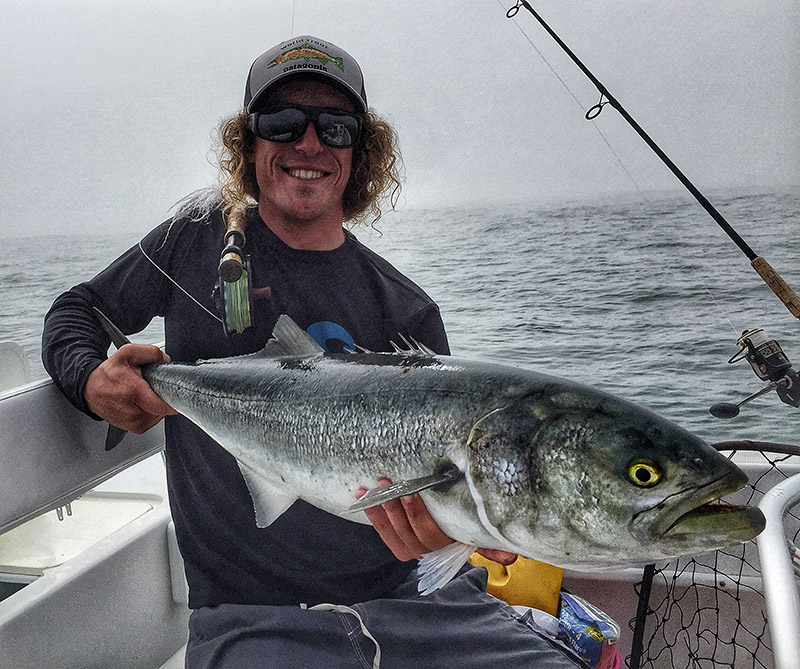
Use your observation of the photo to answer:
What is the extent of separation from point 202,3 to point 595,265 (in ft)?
10.0

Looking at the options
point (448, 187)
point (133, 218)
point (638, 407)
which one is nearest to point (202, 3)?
point (133, 218)

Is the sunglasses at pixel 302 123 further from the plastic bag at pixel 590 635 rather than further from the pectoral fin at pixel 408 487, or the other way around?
the plastic bag at pixel 590 635

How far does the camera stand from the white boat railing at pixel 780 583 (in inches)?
29.2

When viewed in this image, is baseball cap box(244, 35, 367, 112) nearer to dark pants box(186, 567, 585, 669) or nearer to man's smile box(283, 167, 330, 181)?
man's smile box(283, 167, 330, 181)

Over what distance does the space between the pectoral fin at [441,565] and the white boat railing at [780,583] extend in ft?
1.18

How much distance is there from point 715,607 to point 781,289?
93 centimetres

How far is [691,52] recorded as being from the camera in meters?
3.91

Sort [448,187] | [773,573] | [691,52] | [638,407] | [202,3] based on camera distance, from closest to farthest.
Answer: [638,407] < [773,573] < [691,52] < [202,3] < [448,187]

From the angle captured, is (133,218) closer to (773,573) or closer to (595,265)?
(595,265)

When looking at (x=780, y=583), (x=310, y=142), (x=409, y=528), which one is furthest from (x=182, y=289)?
(x=780, y=583)

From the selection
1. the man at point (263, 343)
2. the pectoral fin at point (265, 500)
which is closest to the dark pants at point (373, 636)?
the man at point (263, 343)

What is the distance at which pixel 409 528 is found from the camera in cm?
94

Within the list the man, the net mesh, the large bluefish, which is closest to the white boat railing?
the large bluefish

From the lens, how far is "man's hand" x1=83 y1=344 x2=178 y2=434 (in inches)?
48.1
